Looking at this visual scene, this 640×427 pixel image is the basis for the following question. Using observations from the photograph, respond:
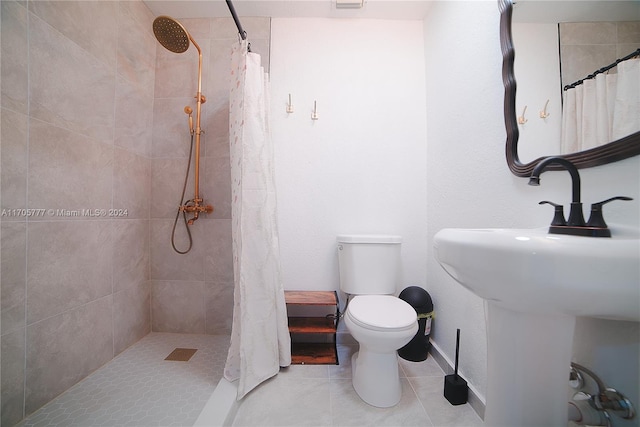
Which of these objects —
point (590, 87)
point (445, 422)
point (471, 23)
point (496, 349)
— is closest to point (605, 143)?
point (590, 87)

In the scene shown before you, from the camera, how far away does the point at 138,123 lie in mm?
1422

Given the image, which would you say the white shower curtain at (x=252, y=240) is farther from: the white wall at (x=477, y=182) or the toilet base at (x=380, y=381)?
the white wall at (x=477, y=182)

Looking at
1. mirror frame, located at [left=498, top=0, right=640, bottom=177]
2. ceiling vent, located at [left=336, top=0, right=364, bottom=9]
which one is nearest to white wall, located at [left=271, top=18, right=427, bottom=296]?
ceiling vent, located at [left=336, top=0, right=364, bottom=9]

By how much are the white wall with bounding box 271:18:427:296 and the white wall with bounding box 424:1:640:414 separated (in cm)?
13

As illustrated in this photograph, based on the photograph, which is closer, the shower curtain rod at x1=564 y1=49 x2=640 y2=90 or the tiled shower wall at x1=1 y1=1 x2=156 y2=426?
the shower curtain rod at x1=564 y1=49 x2=640 y2=90

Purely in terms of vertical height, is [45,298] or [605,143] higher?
Result: [605,143]

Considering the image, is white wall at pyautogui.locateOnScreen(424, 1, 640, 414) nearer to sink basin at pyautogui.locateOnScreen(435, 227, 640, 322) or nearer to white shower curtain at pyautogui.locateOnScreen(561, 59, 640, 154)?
white shower curtain at pyautogui.locateOnScreen(561, 59, 640, 154)

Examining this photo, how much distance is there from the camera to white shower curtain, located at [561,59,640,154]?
537 millimetres

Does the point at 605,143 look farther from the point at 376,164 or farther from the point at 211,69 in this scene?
the point at 211,69

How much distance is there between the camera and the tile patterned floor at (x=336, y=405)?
0.91 meters

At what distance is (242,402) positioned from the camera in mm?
986

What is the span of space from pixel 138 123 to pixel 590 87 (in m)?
2.19

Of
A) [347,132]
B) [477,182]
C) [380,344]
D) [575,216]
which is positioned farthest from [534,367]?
[347,132]

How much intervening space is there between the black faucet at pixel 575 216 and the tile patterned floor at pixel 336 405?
93 centimetres
